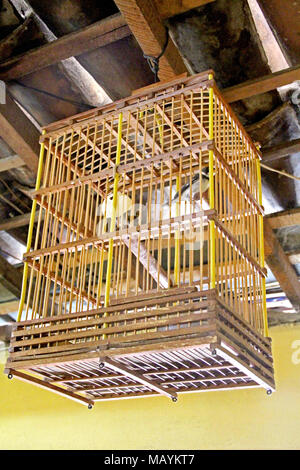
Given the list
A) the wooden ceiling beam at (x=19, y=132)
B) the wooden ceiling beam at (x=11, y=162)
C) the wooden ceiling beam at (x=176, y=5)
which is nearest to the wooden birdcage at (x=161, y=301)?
the wooden ceiling beam at (x=19, y=132)

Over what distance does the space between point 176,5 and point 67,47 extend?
0.84 meters

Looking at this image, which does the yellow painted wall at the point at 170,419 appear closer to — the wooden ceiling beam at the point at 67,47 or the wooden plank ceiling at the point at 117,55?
the wooden plank ceiling at the point at 117,55

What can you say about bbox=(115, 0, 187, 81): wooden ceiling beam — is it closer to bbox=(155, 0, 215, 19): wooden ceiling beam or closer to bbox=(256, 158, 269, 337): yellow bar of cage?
bbox=(155, 0, 215, 19): wooden ceiling beam

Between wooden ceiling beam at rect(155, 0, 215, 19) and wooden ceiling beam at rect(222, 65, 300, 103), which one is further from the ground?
wooden ceiling beam at rect(155, 0, 215, 19)

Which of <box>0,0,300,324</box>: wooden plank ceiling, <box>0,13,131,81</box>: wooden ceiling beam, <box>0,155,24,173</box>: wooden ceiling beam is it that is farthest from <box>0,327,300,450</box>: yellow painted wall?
<box>0,13,131,81</box>: wooden ceiling beam

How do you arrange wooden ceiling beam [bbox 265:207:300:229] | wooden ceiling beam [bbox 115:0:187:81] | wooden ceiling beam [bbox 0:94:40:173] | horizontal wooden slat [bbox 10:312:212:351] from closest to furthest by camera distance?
horizontal wooden slat [bbox 10:312:212:351] → wooden ceiling beam [bbox 115:0:187:81] → wooden ceiling beam [bbox 0:94:40:173] → wooden ceiling beam [bbox 265:207:300:229]

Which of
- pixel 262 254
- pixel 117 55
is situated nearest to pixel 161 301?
pixel 262 254

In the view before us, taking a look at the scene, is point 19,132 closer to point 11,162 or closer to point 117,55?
point 11,162

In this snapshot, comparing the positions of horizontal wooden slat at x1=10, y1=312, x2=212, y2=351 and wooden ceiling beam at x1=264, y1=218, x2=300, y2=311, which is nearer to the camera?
horizontal wooden slat at x1=10, y1=312, x2=212, y2=351

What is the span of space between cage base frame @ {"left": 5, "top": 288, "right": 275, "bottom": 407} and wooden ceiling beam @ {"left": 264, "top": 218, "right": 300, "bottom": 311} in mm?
1675

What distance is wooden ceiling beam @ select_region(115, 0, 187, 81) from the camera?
12.1ft

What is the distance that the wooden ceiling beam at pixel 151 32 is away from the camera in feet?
12.1

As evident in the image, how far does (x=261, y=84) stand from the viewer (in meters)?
4.18
